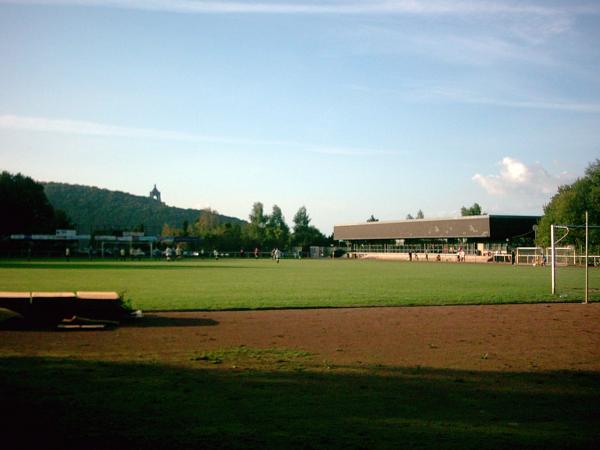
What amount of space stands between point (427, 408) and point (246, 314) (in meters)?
11.5

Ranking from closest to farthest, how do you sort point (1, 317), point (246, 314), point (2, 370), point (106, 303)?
point (2, 370) → point (1, 317) → point (106, 303) → point (246, 314)

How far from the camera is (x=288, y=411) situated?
25.8ft

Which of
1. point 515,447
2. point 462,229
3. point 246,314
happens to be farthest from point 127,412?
point 462,229

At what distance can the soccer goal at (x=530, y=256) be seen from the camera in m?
71.5

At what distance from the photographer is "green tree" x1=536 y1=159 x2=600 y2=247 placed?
80.9 meters

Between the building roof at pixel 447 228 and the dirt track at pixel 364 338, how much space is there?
254 feet

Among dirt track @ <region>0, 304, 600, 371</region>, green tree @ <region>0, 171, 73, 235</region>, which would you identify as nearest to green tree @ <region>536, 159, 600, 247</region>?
dirt track @ <region>0, 304, 600, 371</region>

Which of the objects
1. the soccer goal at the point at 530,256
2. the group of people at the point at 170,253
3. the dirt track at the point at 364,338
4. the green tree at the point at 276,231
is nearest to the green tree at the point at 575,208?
the soccer goal at the point at 530,256

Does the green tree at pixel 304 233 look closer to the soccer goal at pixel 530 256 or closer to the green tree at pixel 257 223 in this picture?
the green tree at pixel 257 223

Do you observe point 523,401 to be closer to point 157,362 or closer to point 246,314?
point 157,362

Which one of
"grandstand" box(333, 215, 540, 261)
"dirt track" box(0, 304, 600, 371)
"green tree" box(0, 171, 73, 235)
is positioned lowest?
"dirt track" box(0, 304, 600, 371)

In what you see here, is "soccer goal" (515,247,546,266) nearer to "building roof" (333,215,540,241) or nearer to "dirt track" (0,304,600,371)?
"building roof" (333,215,540,241)

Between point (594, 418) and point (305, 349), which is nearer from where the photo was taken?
point (594, 418)

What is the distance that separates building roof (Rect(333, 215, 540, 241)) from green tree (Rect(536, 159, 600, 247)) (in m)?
5.49
